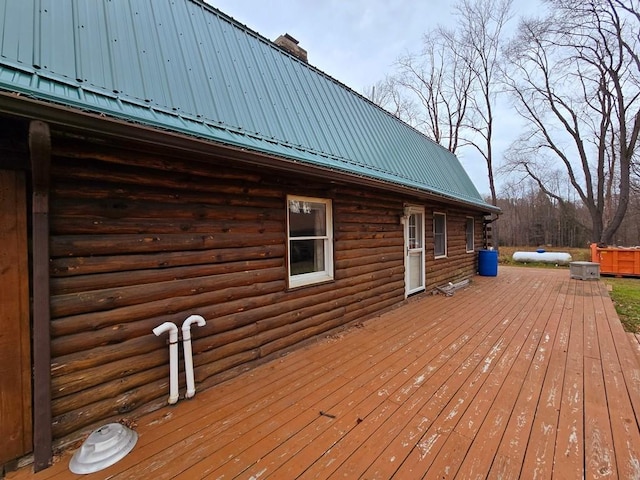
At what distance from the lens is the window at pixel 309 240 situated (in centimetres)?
389

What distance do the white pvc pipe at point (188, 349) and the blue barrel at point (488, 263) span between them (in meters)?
10.2

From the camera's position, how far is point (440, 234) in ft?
25.9

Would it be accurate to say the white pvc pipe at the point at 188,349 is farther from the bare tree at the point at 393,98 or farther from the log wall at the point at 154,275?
the bare tree at the point at 393,98

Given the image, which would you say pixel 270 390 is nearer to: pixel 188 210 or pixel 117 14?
pixel 188 210

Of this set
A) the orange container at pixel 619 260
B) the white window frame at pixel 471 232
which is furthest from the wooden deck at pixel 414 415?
the orange container at pixel 619 260

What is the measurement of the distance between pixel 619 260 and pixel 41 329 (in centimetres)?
1485

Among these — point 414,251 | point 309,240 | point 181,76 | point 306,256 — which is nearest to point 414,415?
point 306,256

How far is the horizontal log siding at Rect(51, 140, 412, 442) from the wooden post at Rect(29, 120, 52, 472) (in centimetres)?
12

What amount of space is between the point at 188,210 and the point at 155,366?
1.39 m

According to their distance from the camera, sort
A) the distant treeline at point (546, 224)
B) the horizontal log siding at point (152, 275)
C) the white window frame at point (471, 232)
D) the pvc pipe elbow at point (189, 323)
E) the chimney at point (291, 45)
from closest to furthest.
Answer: the horizontal log siding at point (152, 275) → the pvc pipe elbow at point (189, 323) → the chimney at point (291, 45) → the white window frame at point (471, 232) → the distant treeline at point (546, 224)

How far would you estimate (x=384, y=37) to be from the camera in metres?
11.6

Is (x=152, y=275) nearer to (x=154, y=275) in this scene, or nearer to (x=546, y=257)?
(x=154, y=275)

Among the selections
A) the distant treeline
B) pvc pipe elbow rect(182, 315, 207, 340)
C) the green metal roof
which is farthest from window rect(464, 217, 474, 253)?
the distant treeline

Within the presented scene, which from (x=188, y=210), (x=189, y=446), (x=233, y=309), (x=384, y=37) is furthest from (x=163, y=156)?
(x=384, y=37)
